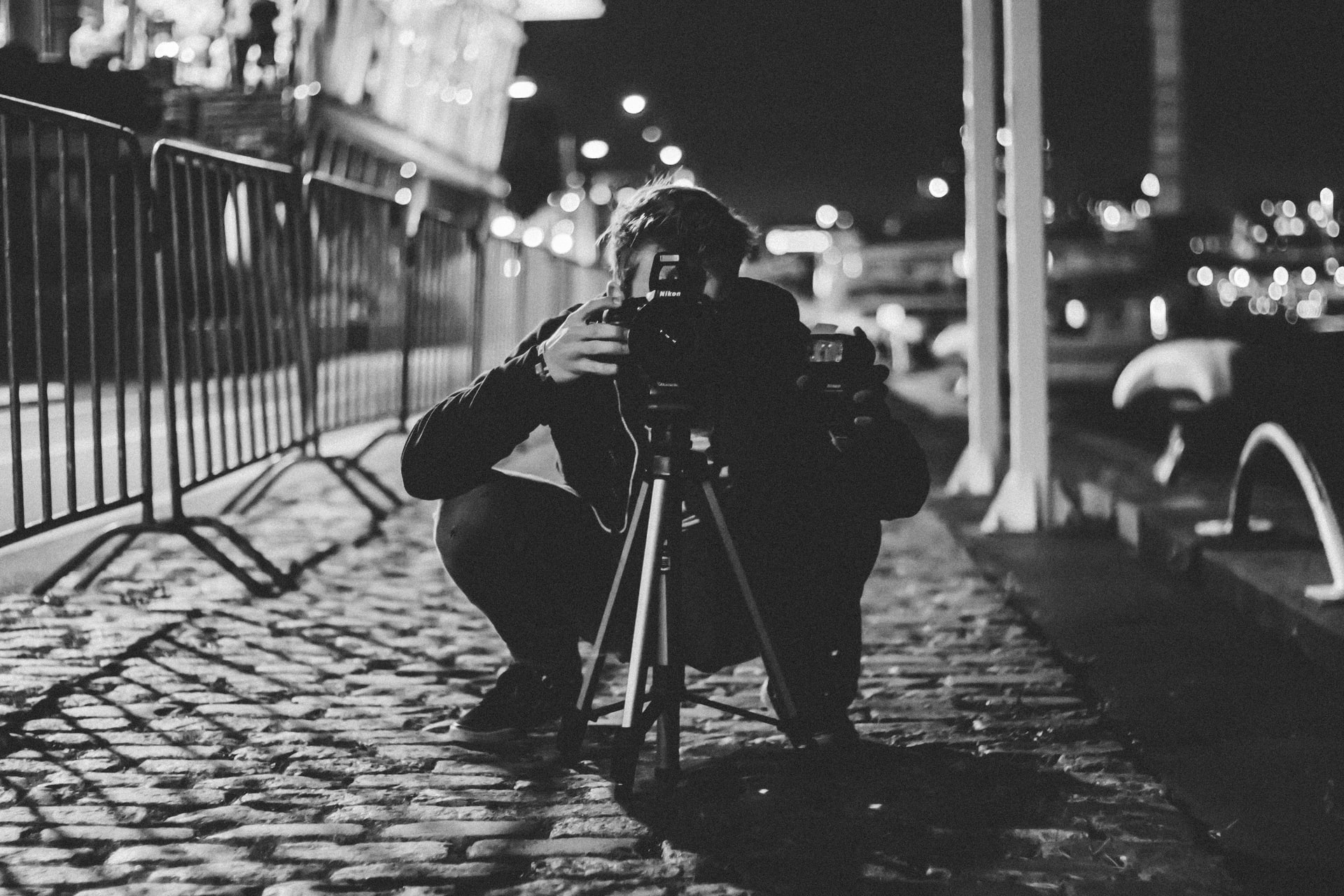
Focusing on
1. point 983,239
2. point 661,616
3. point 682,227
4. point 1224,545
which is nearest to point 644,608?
point 661,616

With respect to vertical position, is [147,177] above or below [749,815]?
above

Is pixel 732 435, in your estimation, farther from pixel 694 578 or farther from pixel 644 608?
pixel 644 608

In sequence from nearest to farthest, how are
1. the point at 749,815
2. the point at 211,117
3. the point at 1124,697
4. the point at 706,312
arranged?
the point at 706,312
the point at 749,815
the point at 1124,697
the point at 211,117

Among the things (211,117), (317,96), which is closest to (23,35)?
(211,117)

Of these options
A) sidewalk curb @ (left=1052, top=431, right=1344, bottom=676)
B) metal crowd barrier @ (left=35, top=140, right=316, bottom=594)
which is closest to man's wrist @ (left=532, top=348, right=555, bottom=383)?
sidewalk curb @ (left=1052, top=431, right=1344, bottom=676)

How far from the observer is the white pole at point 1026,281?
303 inches

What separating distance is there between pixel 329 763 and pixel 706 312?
5.09 feet

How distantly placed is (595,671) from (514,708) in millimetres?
670

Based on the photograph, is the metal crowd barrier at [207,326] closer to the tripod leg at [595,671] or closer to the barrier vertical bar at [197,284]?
the barrier vertical bar at [197,284]

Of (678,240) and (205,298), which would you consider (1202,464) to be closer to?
(205,298)

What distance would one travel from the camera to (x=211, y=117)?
1958 centimetres

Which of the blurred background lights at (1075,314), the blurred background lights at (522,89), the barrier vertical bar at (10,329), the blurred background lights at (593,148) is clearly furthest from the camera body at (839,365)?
the blurred background lights at (593,148)

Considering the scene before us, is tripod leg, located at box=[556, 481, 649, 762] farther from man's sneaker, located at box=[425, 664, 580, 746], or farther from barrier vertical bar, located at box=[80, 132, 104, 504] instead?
barrier vertical bar, located at box=[80, 132, 104, 504]

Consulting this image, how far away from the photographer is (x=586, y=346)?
3.26 metres
